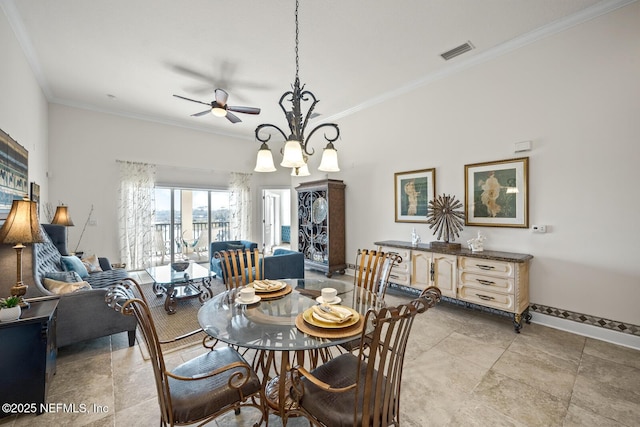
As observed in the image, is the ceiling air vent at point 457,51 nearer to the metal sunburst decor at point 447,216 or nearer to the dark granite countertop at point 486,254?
the metal sunburst decor at point 447,216

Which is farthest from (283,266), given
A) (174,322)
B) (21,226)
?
(21,226)

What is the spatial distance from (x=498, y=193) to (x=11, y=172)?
5382 mm

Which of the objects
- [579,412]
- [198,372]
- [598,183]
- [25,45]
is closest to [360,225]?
[598,183]

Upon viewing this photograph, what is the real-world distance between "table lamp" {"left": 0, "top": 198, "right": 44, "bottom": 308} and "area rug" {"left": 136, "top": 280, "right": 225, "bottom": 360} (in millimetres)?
1128

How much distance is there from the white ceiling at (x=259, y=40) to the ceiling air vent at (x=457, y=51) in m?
0.07

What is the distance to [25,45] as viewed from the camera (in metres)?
3.13

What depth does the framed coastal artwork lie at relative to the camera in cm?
244

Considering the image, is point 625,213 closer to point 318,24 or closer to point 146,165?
point 318,24

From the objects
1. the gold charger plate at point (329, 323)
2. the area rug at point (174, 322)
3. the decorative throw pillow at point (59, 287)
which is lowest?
the area rug at point (174, 322)

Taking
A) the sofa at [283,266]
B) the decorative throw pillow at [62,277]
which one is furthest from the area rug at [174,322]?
the sofa at [283,266]

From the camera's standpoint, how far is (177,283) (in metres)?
3.54

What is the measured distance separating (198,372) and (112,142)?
5.46 m

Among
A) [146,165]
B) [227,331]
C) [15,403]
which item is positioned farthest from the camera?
[146,165]

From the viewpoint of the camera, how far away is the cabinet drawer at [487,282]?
2949 mm
